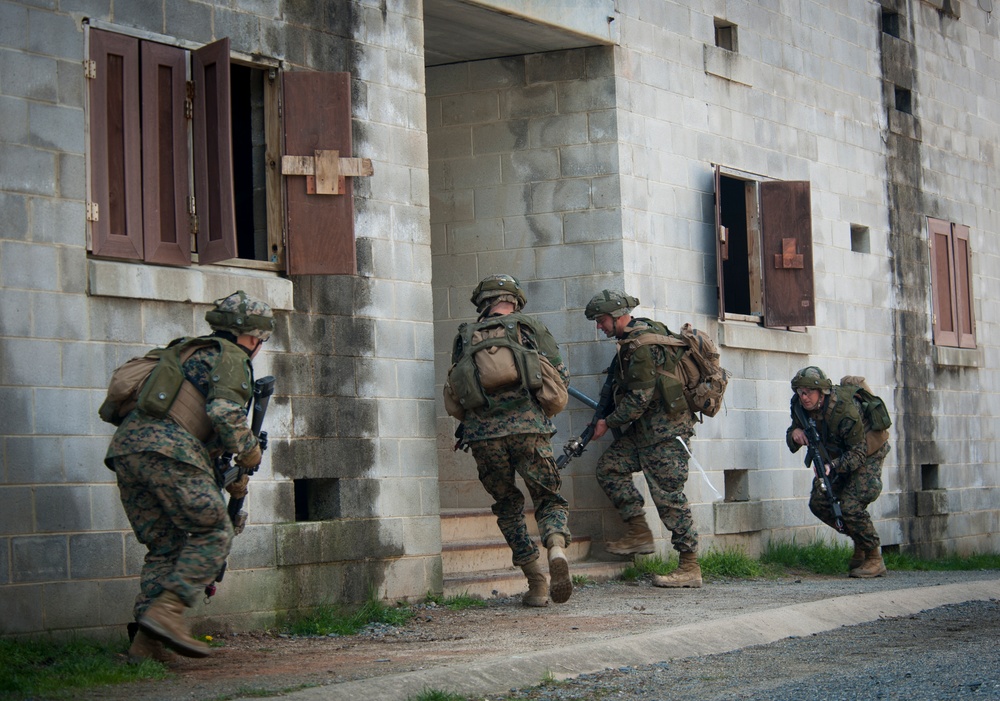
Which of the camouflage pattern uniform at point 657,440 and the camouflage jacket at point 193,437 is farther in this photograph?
the camouflage pattern uniform at point 657,440

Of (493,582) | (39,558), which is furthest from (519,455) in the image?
(39,558)

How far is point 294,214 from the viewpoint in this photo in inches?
333

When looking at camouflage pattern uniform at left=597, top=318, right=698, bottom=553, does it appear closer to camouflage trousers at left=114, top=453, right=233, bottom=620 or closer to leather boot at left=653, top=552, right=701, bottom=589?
leather boot at left=653, top=552, right=701, bottom=589

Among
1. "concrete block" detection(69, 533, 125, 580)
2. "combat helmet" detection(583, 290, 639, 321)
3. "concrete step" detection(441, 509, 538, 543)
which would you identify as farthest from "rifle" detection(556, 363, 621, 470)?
"concrete block" detection(69, 533, 125, 580)

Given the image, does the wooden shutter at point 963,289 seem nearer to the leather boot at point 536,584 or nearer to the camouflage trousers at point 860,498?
the camouflage trousers at point 860,498

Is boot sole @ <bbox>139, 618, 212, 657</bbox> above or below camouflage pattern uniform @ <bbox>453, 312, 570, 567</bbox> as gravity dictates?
below

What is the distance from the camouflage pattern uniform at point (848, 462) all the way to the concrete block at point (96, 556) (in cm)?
594

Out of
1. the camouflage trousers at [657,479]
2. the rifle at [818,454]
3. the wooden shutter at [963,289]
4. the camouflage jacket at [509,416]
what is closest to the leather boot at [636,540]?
the camouflage trousers at [657,479]

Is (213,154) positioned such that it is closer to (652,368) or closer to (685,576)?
(652,368)

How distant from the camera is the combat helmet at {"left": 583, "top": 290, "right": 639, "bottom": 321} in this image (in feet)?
33.1

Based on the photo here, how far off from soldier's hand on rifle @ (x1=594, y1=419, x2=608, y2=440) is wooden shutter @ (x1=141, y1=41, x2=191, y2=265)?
3565 millimetres

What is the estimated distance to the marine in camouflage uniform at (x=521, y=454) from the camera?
8.67 metres

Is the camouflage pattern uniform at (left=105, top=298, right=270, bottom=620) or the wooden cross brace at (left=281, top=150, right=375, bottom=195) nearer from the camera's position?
the camouflage pattern uniform at (left=105, top=298, right=270, bottom=620)

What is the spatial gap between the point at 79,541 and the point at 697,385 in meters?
4.73
